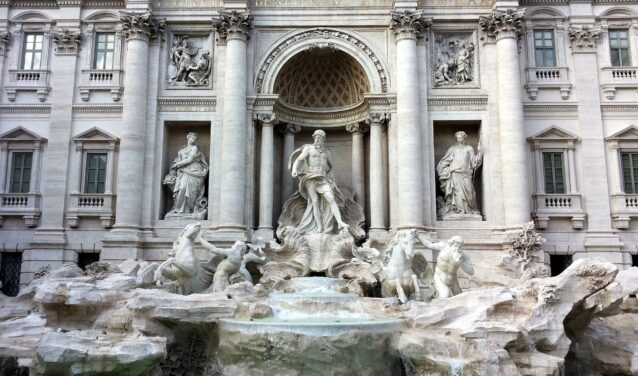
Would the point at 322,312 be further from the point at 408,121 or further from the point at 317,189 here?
the point at 408,121

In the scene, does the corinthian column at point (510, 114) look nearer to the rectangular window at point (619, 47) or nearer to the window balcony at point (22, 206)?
the rectangular window at point (619, 47)

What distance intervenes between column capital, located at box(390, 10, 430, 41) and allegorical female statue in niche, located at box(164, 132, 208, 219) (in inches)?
330

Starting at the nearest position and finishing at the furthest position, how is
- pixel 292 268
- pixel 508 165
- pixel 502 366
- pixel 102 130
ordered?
pixel 502 366 < pixel 292 268 < pixel 508 165 < pixel 102 130

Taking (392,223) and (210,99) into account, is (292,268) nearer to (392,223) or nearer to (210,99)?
(392,223)

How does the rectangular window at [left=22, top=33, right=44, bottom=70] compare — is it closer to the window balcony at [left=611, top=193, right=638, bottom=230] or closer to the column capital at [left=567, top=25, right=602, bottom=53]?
the column capital at [left=567, top=25, right=602, bottom=53]

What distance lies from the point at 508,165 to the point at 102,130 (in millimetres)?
14855

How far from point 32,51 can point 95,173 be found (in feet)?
18.7

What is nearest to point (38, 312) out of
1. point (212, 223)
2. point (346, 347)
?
point (212, 223)

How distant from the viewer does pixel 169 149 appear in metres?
20.9

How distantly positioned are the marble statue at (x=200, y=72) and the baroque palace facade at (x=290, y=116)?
80 millimetres

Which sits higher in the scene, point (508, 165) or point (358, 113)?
point (358, 113)

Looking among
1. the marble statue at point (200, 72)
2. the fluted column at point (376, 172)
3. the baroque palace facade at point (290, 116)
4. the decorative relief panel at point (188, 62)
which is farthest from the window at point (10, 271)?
the fluted column at point (376, 172)

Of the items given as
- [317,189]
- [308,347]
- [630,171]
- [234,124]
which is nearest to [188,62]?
[234,124]

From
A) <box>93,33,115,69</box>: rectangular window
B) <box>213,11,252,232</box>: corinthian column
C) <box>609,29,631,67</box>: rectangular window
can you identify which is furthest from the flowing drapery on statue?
<box>609,29,631,67</box>: rectangular window
